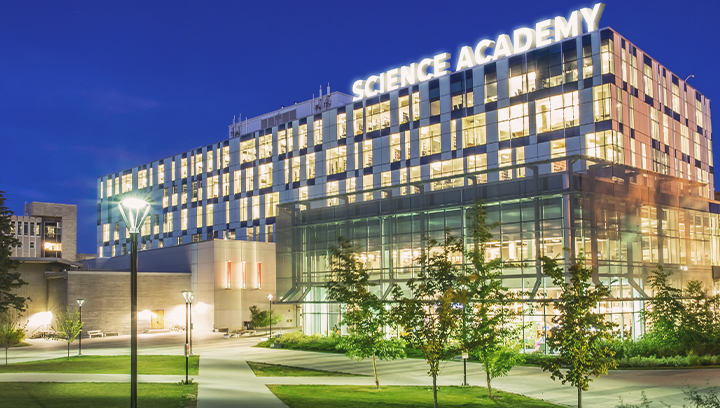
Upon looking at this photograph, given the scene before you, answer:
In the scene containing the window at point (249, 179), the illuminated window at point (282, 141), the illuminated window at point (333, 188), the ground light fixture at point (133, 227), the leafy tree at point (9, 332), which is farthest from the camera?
the window at point (249, 179)

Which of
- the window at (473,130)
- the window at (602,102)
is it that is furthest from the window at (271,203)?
the window at (602,102)

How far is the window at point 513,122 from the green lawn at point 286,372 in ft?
124

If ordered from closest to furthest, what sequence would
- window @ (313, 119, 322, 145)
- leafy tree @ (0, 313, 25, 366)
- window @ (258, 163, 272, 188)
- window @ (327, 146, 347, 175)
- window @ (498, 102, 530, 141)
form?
leafy tree @ (0, 313, 25, 366) → window @ (498, 102, 530, 141) → window @ (327, 146, 347, 175) → window @ (313, 119, 322, 145) → window @ (258, 163, 272, 188)

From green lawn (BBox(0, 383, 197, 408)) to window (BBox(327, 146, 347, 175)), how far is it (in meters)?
55.8

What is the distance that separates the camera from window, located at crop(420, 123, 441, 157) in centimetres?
7188

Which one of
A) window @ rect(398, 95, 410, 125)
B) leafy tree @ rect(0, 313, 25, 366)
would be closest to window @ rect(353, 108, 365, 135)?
window @ rect(398, 95, 410, 125)

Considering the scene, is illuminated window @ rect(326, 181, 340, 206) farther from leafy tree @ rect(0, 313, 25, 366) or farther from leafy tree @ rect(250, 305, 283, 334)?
leafy tree @ rect(0, 313, 25, 366)

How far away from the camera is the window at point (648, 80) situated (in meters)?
64.9

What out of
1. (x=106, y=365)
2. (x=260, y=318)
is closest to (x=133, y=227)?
(x=106, y=365)

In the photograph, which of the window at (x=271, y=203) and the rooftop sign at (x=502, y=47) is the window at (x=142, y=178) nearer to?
the window at (x=271, y=203)

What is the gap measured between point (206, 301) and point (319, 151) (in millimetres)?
24939

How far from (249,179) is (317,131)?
15.1 m

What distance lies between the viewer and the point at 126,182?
379ft

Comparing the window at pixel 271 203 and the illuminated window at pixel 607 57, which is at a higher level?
the illuminated window at pixel 607 57
